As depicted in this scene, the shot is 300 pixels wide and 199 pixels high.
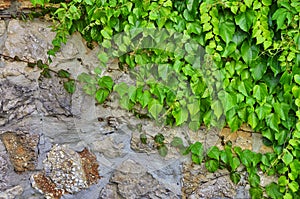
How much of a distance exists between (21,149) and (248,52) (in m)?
1.05

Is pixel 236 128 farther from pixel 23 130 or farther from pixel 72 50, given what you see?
pixel 23 130

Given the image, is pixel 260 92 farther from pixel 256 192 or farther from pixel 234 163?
pixel 256 192

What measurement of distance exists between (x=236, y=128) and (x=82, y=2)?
0.86 meters

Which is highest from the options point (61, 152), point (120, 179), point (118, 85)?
point (118, 85)

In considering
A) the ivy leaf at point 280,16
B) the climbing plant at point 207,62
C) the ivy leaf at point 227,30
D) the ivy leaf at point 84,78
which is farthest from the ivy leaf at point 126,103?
the ivy leaf at point 280,16

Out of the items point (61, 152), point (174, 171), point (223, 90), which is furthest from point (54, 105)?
point (223, 90)

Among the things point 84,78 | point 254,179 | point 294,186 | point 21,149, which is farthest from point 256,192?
point 21,149

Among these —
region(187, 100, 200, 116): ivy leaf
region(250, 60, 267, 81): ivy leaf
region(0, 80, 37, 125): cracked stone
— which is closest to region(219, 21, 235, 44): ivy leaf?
region(250, 60, 267, 81): ivy leaf

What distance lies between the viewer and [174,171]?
5.41 feet

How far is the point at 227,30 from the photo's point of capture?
152 centimetres

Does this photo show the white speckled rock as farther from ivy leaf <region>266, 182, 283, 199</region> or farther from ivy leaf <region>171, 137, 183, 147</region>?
ivy leaf <region>266, 182, 283, 199</region>

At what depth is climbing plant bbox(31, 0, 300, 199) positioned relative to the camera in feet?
4.94

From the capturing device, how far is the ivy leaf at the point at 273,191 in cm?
162

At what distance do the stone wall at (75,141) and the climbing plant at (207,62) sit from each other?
58mm
